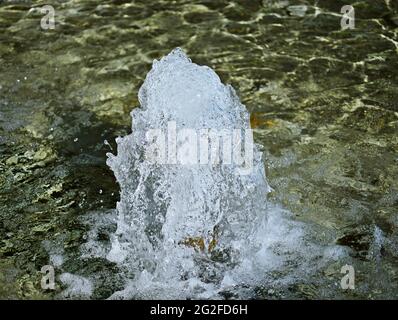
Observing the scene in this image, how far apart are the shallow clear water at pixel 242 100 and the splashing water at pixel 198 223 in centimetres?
7

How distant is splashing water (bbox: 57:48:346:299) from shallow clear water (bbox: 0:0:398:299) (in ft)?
0.25

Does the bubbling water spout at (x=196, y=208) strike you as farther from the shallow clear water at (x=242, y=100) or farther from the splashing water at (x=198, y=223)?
the shallow clear water at (x=242, y=100)

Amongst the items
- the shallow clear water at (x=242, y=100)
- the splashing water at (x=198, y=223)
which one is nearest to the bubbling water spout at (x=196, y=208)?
the splashing water at (x=198, y=223)

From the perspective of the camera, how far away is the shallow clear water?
350 centimetres

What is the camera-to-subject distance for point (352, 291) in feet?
10.7

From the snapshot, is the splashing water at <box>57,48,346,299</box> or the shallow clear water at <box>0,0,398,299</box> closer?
the splashing water at <box>57,48,346,299</box>

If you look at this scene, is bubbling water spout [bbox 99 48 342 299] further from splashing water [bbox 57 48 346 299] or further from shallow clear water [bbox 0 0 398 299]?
shallow clear water [bbox 0 0 398 299]

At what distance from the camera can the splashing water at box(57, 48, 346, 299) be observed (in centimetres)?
335

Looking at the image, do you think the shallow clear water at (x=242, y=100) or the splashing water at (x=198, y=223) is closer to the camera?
the splashing water at (x=198, y=223)

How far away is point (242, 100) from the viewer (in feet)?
16.3

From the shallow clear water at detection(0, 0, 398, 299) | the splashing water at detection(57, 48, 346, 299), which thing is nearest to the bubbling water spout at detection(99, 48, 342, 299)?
the splashing water at detection(57, 48, 346, 299)

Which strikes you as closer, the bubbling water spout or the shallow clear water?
the bubbling water spout

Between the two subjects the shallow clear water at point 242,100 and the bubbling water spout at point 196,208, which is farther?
the shallow clear water at point 242,100

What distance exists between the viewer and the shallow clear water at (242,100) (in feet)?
11.5
